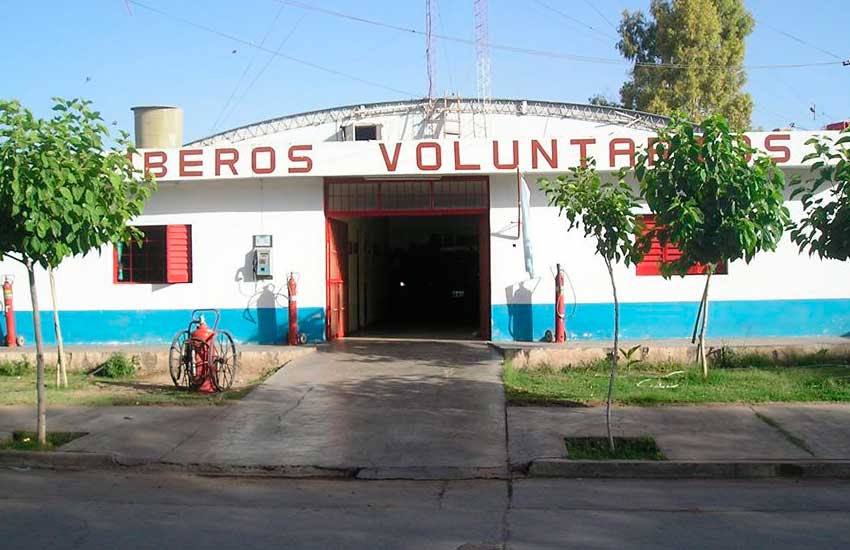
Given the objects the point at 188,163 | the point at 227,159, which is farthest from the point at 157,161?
the point at 227,159

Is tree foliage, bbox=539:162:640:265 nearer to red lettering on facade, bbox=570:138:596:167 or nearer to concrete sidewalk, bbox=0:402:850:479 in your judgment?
concrete sidewalk, bbox=0:402:850:479

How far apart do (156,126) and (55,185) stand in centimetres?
971

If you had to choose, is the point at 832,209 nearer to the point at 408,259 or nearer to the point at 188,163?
the point at 188,163

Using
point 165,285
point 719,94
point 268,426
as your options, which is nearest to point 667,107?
point 719,94

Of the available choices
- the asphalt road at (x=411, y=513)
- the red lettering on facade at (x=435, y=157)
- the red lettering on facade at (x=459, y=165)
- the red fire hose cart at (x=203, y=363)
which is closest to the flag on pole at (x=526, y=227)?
the red lettering on facade at (x=459, y=165)

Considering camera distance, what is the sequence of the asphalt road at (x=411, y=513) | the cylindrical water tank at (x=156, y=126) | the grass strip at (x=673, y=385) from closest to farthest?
1. the asphalt road at (x=411, y=513)
2. the grass strip at (x=673, y=385)
3. the cylindrical water tank at (x=156, y=126)

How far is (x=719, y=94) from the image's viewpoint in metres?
38.3

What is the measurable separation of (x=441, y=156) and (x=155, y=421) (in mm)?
7381

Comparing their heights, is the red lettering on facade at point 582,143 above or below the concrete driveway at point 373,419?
above

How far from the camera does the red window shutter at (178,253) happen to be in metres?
16.8

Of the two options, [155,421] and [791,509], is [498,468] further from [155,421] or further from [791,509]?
[155,421]

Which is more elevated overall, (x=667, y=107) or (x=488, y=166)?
(x=667, y=107)

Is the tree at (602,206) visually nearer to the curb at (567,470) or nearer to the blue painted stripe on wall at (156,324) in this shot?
the curb at (567,470)

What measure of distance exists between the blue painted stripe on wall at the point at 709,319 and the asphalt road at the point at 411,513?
26.6 ft
